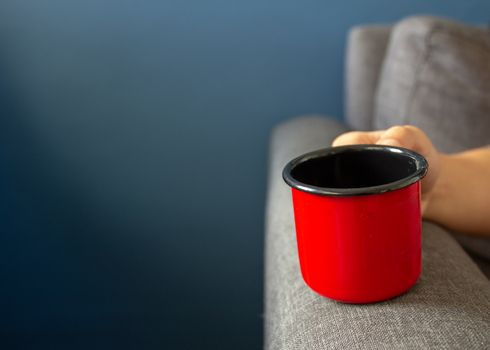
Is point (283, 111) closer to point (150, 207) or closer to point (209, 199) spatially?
point (209, 199)

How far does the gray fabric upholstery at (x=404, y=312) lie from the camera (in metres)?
0.46

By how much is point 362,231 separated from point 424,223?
281 millimetres

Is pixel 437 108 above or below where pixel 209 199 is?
above

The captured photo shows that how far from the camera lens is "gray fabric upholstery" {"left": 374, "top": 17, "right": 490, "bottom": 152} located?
1015 millimetres

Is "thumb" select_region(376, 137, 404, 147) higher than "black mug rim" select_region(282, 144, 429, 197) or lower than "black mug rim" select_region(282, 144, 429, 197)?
lower

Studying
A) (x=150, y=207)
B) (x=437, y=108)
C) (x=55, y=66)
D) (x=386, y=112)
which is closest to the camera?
(x=437, y=108)

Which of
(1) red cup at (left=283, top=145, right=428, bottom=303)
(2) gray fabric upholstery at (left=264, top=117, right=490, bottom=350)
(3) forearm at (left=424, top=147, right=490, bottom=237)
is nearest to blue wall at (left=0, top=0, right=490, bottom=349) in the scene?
(3) forearm at (left=424, top=147, right=490, bottom=237)

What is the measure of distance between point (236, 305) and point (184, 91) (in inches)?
24.4

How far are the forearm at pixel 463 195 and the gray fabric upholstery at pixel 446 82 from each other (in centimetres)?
21

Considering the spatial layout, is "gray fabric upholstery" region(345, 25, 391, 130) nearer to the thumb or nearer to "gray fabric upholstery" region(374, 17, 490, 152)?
"gray fabric upholstery" region(374, 17, 490, 152)

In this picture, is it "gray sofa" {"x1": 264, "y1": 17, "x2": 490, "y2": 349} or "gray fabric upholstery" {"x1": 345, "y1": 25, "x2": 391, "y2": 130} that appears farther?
"gray fabric upholstery" {"x1": 345, "y1": 25, "x2": 391, "y2": 130}

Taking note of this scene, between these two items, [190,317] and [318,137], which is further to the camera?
[190,317]

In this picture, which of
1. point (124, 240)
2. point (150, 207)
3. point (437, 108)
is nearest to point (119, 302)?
point (124, 240)

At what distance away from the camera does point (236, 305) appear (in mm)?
1608
